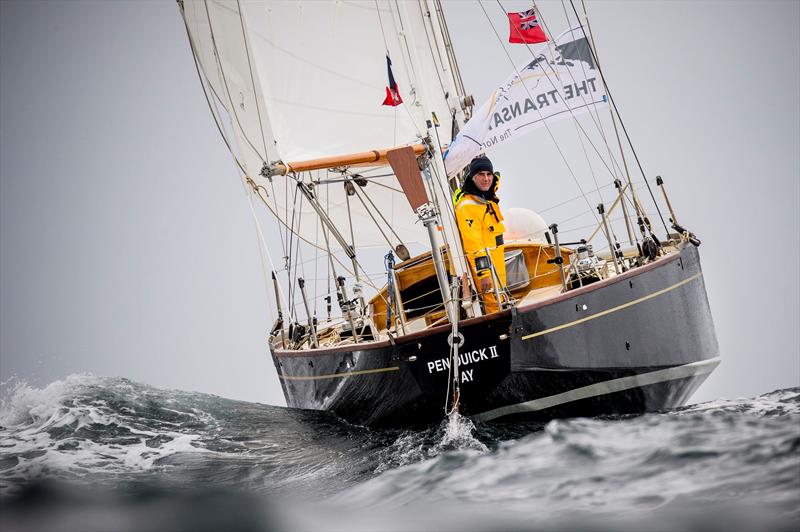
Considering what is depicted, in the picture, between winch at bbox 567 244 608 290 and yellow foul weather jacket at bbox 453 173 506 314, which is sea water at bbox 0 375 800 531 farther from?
yellow foul weather jacket at bbox 453 173 506 314

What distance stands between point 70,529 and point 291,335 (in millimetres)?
6250

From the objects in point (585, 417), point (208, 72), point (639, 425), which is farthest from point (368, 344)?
point (208, 72)

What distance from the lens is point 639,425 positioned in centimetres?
547

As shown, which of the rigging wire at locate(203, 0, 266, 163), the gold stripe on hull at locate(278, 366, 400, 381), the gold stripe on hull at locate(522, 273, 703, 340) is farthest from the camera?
the rigging wire at locate(203, 0, 266, 163)

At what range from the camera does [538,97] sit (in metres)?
7.90

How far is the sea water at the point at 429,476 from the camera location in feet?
12.5

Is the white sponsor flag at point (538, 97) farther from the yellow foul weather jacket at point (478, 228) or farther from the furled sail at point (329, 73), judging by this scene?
the furled sail at point (329, 73)

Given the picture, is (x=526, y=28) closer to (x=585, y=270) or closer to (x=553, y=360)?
(x=585, y=270)

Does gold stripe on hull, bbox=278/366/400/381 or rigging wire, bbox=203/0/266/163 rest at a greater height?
rigging wire, bbox=203/0/266/163

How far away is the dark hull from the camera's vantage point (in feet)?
22.8

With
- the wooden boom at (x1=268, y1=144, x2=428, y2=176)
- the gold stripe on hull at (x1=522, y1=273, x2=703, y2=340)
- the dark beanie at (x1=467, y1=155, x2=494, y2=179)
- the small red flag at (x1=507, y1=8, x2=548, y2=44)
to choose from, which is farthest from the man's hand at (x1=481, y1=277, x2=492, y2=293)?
the small red flag at (x1=507, y1=8, x2=548, y2=44)

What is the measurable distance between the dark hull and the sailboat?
14mm

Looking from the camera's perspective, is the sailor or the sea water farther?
the sailor

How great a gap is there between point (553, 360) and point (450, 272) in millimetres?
1683
